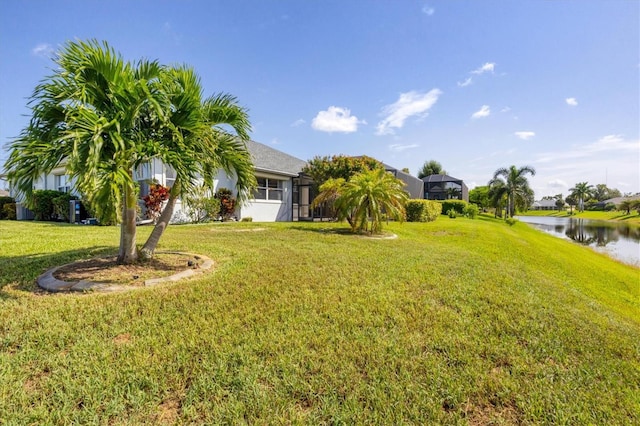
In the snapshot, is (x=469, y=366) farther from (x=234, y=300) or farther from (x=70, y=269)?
(x=70, y=269)

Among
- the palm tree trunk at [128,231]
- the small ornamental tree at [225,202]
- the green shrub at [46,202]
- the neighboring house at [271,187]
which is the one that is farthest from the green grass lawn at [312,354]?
the green shrub at [46,202]

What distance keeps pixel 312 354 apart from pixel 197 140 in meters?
3.63

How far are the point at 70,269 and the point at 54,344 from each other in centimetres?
289

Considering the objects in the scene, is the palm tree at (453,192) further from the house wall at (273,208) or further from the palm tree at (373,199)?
the palm tree at (373,199)

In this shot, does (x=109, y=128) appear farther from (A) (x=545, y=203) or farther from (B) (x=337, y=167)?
(A) (x=545, y=203)

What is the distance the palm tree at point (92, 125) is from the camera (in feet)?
11.8

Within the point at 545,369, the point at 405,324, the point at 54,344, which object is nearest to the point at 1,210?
the point at 54,344

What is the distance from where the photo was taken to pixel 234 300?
3951mm

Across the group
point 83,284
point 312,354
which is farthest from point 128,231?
point 312,354

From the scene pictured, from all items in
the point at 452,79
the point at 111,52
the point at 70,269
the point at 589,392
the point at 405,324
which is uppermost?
the point at 452,79

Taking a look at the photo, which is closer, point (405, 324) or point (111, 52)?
point (405, 324)

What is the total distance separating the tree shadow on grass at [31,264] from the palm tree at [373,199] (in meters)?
7.41

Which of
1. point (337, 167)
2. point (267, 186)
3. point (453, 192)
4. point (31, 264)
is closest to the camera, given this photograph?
point (31, 264)

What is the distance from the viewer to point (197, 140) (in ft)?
15.0
